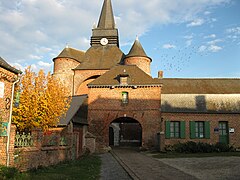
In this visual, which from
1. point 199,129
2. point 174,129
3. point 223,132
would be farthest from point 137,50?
point 223,132

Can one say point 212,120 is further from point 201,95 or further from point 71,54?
point 71,54

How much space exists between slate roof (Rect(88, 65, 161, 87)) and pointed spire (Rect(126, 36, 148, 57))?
497 centimetres

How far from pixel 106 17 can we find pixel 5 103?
30243 mm

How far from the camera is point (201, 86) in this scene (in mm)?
26828

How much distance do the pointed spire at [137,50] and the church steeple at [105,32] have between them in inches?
225

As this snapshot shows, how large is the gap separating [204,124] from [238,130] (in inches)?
124

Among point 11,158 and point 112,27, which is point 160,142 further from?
point 112,27

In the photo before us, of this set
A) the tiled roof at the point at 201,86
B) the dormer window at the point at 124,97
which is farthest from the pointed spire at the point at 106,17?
the dormer window at the point at 124,97

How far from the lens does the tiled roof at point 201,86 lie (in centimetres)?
2575

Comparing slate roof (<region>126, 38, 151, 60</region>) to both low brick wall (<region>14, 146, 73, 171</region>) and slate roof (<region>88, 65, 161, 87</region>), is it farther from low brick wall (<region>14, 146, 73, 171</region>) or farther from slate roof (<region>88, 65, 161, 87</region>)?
low brick wall (<region>14, 146, 73, 171</region>)

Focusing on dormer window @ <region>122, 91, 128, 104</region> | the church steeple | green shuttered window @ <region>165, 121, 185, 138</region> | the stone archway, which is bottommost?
the stone archway

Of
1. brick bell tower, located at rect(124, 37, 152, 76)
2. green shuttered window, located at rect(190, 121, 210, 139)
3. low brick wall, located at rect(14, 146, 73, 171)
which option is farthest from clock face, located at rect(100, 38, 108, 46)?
low brick wall, located at rect(14, 146, 73, 171)

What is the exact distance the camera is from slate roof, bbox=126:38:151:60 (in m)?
29.5

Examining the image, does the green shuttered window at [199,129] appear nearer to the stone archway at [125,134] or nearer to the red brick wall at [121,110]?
the red brick wall at [121,110]
